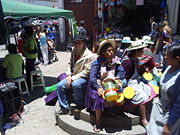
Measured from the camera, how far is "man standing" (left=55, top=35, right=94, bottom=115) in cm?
346

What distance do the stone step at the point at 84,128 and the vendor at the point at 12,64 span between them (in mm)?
1945

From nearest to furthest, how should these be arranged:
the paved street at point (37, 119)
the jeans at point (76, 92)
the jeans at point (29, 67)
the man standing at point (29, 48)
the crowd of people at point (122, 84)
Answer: the crowd of people at point (122, 84) < the jeans at point (76, 92) < the paved street at point (37, 119) < the man standing at point (29, 48) < the jeans at point (29, 67)

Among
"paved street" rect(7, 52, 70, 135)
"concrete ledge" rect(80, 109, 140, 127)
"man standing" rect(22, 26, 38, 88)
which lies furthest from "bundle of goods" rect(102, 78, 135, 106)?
"man standing" rect(22, 26, 38, 88)

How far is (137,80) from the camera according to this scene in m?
3.22

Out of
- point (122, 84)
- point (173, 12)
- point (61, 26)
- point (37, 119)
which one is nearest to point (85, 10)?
point (61, 26)

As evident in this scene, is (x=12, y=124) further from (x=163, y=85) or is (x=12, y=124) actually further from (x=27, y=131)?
(x=163, y=85)

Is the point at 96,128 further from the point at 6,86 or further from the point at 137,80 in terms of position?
the point at 6,86

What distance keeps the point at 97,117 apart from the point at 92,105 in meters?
0.21

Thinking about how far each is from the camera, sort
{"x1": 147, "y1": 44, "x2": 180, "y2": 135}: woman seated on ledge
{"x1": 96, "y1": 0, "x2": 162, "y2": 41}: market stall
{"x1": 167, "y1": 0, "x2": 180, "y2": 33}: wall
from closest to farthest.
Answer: {"x1": 147, "y1": 44, "x2": 180, "y2": 135}: woman seated on ledge < {"x1": 167, "y1": 0, "x2": 180, "y2": 33}: wall < {"x1": 96, "y1": 0, "x2": 162, "y2": 41}: market stall

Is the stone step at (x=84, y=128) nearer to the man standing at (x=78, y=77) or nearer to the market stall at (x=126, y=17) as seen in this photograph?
the man standing at (x=78, y=77)

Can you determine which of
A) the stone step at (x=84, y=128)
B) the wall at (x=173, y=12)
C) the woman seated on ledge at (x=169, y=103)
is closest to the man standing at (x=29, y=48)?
the stone step at (x=84, y=128)

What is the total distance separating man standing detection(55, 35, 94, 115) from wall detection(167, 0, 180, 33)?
5943 millimetres

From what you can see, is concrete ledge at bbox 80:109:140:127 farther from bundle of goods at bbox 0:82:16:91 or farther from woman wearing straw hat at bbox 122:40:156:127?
bundle of goods at bbox 0:82:16:91

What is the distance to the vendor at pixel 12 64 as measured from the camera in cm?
474
